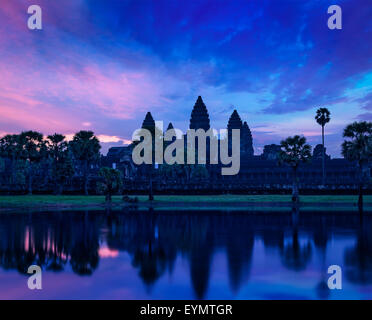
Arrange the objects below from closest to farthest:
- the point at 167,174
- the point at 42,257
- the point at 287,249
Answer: the point at 42,257 < the point at 287,249 < the point at 167,174

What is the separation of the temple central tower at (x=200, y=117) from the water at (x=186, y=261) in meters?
90.7

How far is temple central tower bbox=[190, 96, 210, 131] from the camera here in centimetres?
11181

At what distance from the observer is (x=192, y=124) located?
113438mm

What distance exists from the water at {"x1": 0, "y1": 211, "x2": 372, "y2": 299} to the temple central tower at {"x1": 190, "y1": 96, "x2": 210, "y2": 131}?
90715mm

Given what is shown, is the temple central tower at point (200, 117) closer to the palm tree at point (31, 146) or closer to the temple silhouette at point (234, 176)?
the temple silhouette at point (234, 176)

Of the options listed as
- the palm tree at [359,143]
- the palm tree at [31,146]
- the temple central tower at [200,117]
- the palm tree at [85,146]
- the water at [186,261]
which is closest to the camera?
the water at [186,261]

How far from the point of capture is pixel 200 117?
11250cm

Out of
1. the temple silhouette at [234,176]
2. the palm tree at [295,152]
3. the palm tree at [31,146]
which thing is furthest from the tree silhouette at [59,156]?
the palm tree at [295,152]

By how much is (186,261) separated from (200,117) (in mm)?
101179

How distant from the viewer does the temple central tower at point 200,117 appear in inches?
4402
